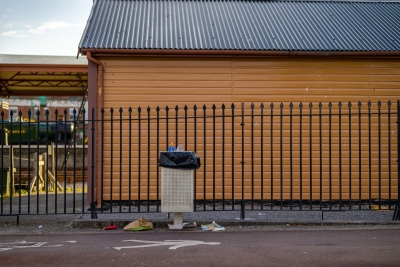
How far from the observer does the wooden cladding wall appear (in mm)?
12195

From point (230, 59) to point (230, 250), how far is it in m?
6.10

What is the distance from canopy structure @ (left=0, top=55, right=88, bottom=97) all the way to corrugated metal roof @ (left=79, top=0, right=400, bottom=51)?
8.95 feet

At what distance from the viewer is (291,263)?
21.1 feet

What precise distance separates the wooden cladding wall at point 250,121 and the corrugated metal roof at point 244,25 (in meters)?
0.40

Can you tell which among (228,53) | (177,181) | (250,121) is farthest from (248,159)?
(177,181)

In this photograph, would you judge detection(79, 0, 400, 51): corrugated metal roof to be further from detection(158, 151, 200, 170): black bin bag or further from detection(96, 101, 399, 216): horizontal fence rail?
detection(158, 151, 200, 170): black bin bag

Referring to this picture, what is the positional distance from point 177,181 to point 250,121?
3.75 metres

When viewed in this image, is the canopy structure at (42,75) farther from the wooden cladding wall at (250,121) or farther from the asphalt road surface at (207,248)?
the asphalt road surface at (207,248)

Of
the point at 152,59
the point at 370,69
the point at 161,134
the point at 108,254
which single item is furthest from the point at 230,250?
the point at 370,69

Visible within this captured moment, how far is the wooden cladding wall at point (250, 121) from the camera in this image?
40.0 ft

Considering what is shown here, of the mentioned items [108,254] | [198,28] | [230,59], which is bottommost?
[108,254]

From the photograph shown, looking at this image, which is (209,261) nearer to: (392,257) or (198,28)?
(392,257)

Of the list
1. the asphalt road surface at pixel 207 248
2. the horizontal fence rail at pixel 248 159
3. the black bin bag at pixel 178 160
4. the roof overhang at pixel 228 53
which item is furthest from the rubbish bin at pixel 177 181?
the roof overhang at pixel 228 53

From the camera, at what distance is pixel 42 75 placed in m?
19.4
